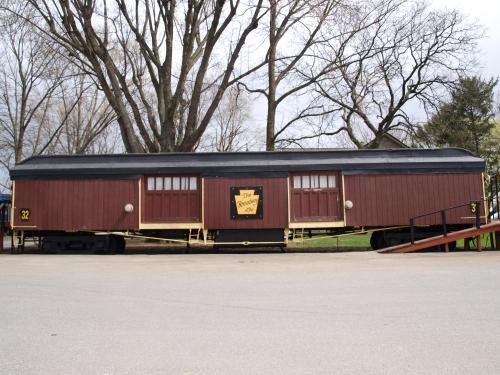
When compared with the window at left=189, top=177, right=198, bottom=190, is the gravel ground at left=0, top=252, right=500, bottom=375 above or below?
below

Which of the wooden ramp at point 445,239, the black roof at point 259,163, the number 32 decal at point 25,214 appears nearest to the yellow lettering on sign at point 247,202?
the black roof at point 259,163

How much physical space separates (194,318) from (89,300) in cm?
225

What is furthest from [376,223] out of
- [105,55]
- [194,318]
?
[105,55]

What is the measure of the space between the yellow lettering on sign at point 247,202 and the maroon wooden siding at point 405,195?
3168mm

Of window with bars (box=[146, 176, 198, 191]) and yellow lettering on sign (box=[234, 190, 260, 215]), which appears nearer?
yellow lettering on sign (box=[234, 190, 260, 215])

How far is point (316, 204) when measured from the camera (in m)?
15.7

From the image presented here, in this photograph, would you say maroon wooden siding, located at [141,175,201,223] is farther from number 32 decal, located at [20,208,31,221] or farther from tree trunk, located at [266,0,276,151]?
tree trunk, located at [266,0,276,151]

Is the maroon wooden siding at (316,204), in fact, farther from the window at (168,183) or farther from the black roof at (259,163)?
the window at (168,183)

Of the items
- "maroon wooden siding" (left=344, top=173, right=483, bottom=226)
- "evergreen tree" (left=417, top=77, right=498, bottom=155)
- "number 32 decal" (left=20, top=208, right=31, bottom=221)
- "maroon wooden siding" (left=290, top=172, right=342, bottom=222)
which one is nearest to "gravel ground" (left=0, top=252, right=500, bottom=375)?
"maroon wooden siding" (left=344, top=173, right=483, bottom=226)

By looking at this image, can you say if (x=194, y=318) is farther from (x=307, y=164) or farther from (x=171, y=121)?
(x=171, y=121)

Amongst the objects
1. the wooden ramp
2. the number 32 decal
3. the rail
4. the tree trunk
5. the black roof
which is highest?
the tree trunk

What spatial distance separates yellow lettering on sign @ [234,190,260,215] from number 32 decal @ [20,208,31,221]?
7.30 m

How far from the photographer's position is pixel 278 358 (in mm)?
4445

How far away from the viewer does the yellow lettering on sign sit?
15.6 metres
